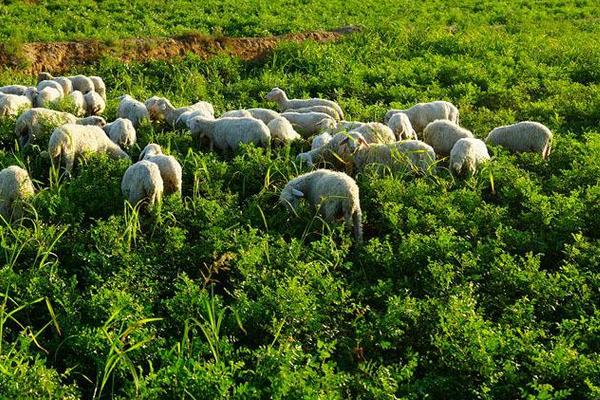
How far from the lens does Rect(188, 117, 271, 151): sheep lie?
8805mm

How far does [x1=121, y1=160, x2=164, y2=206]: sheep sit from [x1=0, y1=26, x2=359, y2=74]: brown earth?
8.24 meters

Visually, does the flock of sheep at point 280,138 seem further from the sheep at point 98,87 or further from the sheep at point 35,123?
the sheep at point 98,87

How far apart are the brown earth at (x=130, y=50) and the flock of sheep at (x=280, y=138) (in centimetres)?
358

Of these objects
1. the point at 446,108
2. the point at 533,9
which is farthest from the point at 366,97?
the point at 533,9

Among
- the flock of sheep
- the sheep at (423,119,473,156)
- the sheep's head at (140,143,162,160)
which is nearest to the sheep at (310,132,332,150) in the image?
the flock of sheep

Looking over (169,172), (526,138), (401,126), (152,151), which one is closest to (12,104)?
(152,151)

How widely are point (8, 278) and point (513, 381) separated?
408 centimetres

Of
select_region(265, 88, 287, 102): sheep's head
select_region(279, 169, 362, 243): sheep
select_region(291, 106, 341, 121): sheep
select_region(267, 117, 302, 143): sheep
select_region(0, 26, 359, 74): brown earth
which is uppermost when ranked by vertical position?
select_region(279, 169, 362, 243): sheep

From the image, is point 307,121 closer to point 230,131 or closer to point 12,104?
point 230,131

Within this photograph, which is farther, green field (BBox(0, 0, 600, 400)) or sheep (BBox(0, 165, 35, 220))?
sheep (BBox(0, 165, 35, 220))

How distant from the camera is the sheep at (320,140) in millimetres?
8719

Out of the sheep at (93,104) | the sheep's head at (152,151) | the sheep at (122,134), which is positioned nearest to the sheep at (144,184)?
the sheep's head at (152,151)

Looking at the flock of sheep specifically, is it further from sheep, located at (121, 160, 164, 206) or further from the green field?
the green field

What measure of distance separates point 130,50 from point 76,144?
7.83 meters
